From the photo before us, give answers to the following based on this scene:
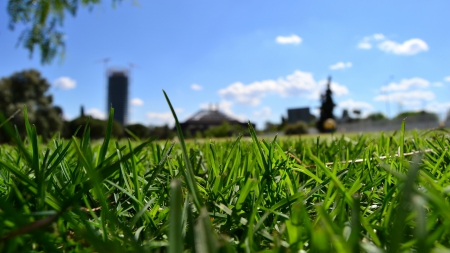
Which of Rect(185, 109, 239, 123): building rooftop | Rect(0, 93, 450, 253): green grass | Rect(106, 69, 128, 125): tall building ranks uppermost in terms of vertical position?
Rect(106, 69, 128, 125): tall building

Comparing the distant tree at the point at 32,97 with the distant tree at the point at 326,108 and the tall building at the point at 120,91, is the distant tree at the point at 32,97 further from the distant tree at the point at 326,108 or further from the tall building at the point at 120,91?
the tall building at the point at 120,91

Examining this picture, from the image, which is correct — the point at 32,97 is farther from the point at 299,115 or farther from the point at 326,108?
the point at 299,115

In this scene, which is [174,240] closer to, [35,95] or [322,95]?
[35,95]

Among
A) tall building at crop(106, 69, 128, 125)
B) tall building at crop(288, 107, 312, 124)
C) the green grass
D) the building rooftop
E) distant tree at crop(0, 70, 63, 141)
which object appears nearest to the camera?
the green grass

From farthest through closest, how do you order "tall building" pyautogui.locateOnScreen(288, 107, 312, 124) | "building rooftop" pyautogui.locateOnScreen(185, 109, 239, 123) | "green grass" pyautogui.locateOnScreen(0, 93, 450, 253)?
"tall building" pyautogui.locateOnScreen(288, 107, 312, 124) < "building rooftop" pyautogui.locateOnScreen(185, 109, 239, 123) < "green grass" pyautogui.locateOnScreen(0, 93, 450, 253)

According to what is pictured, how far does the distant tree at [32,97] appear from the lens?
68.6 feet

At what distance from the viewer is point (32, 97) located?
2242cm

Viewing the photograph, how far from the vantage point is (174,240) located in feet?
0.53

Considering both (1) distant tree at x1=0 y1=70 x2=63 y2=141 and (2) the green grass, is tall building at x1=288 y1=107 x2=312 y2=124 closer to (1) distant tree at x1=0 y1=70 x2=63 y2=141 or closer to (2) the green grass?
(1) distant tree at x1=0 y1=70 x2=63 y2=141

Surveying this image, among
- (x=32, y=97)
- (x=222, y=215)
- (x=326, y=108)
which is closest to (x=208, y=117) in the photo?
(x=326, y=108)

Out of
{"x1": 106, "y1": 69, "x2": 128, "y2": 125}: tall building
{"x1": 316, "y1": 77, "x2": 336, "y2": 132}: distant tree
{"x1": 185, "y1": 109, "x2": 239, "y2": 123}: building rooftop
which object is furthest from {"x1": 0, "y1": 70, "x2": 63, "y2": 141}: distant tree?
{"x1": 106, "y1": 69, "x2": 128, "y2": 125}: tall building

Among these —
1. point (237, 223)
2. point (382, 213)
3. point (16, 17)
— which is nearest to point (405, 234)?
point (382, 213)

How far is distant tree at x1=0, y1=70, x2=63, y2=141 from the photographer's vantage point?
20906mm

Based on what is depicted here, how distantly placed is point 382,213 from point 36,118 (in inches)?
1009
